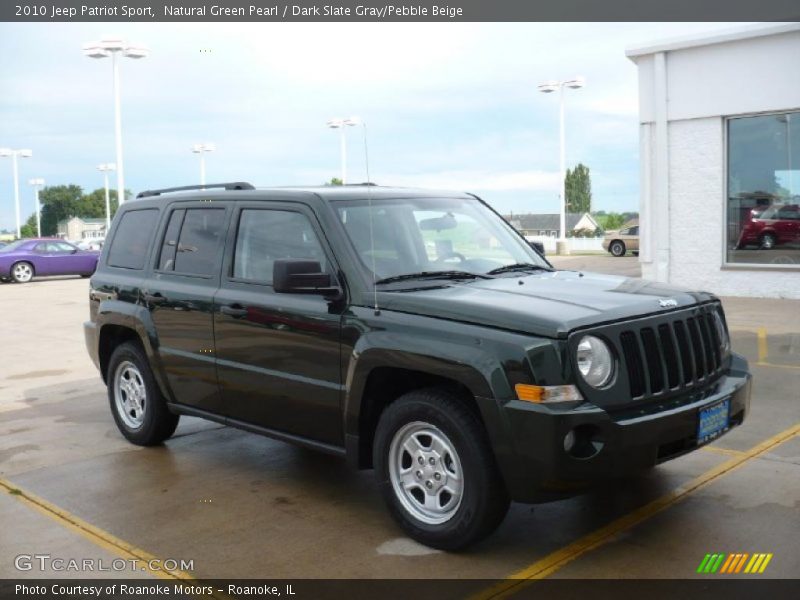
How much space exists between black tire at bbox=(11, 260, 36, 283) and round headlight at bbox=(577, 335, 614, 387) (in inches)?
1001

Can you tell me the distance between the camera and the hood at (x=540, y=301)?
3988 millimetres

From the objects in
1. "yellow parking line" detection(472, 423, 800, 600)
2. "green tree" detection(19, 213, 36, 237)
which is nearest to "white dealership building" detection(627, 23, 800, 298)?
"yellow parking line" detection(472, 423, 800, 600)

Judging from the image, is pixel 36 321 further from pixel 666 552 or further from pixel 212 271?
pixel 666 552

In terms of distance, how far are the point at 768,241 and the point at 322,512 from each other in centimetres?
1248

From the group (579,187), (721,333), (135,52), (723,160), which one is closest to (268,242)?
(721,333)

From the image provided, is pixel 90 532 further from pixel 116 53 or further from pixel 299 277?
pixel 116 53

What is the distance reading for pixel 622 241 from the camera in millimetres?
33312

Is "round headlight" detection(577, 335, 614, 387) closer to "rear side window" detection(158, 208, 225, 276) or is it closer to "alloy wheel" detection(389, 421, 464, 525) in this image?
"alloy wheel" detection(389, 421, 464, 525)

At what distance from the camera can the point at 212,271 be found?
18.4 feet

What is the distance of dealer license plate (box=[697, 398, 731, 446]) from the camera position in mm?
4258

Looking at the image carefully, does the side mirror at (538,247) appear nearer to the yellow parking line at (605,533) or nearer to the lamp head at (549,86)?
the yellow parking line at (605,533)

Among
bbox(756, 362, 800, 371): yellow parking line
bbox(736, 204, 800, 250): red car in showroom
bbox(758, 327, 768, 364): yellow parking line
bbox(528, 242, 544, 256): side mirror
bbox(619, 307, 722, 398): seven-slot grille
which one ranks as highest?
bbox(736, 204, 800, 250): red car in showroom

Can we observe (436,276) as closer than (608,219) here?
Yes

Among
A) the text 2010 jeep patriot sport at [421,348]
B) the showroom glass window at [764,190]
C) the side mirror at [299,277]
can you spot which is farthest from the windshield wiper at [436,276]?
the showroom glass window at [764,190]
